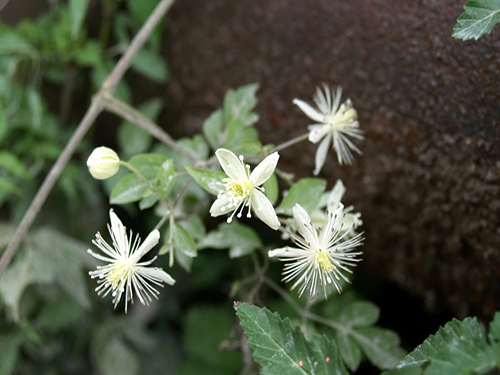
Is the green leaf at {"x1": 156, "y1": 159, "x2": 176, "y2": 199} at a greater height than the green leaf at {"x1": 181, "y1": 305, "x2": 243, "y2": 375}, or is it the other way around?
the green leaf at {"x1": 156, "y1": 159, "x2": 176, "y2": 199}

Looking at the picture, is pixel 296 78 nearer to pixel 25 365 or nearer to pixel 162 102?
pixel 162 102

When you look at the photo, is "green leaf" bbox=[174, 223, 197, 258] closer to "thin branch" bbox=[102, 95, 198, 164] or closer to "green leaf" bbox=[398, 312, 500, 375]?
"thin branch" bbox=[102, 95, 198, 164]

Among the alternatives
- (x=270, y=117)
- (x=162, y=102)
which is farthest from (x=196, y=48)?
(x=270, y=117)

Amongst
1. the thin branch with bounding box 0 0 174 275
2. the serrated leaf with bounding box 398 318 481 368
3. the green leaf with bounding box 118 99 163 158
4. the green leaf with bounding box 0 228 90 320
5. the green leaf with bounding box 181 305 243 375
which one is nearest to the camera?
the serrated leaf with bounding box 398 318 481 368

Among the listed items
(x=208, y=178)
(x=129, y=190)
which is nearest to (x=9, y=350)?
(x=129, y=190)

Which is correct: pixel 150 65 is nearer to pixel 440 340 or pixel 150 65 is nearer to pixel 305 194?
pixel 305 194

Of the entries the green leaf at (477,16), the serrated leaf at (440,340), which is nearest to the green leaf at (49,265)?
the serrated leaf at (440,340)

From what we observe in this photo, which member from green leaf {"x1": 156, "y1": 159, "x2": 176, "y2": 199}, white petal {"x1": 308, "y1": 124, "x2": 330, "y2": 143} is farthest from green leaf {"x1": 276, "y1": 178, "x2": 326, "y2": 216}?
green leaf {"x1": 156, "y1": 159, "x2": 176, "y2": 199}

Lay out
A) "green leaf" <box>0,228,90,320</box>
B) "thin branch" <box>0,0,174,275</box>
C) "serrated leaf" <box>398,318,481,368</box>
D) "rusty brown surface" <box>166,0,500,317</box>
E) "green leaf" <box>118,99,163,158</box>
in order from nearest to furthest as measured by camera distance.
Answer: "serrated leaf" <box>398,318,481,368</box>
"rusty brown surface" <box>166,0,500,317</box>
"thin branch" <box>0,0,174,275</box>
"green leaf" <box>0,228,90,320</box>
"green leaf" <box>118,99,163,158</box>

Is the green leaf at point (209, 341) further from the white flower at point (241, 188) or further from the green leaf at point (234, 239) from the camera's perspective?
the white flower at point (241, 188)
